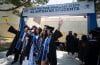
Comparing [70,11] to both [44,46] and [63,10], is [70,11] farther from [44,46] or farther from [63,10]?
[44,46]

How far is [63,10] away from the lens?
9.29 m

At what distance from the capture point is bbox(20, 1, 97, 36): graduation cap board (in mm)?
8422

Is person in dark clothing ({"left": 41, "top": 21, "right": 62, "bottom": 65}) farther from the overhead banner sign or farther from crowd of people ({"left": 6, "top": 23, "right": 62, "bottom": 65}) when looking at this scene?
the overhead banner sign

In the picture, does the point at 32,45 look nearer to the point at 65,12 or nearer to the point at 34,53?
the point at 34,53

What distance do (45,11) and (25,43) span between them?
2046 mm

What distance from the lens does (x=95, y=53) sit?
8.70 metres

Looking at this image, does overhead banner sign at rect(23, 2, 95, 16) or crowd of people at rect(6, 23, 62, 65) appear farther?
overhead banner sign at rect(23, 2, 95, 16)

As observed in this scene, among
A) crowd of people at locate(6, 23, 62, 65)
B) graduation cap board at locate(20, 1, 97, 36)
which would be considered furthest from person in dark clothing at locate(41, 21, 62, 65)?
graduation cap board at locate(20, 1, 97, 36)

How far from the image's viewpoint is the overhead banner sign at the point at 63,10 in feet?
27.8

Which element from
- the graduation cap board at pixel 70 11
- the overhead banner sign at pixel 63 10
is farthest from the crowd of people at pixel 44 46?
the overhead banner sign at pixel 63 10

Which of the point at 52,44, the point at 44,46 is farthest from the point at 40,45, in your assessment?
the point at 52,44

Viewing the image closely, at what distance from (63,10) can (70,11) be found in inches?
14.4

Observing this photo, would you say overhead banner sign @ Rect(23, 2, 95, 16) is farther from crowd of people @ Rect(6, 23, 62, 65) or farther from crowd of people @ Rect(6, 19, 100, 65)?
crowd of people @ Rect(6, 23, 62, 65)

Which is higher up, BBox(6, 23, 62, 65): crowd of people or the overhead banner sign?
the overhead banner sign
